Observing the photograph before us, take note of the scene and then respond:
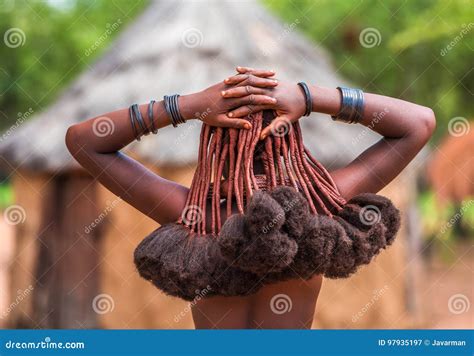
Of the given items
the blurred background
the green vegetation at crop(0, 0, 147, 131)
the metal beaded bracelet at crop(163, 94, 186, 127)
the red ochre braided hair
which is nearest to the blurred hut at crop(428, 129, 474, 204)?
the blurred background

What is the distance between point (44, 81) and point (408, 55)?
5494 mm

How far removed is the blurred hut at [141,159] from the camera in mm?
5629

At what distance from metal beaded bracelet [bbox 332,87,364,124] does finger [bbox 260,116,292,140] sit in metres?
0.13

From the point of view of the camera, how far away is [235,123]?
5.82 feet

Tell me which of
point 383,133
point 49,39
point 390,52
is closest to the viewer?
point 383,133

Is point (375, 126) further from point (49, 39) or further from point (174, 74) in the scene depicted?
point (49, 39)

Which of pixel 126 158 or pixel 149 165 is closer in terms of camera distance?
pixel 126 158

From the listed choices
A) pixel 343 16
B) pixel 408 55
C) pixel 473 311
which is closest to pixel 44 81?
pixel 343 16

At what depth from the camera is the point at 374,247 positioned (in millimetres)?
1802

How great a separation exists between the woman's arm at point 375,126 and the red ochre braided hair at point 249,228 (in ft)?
0.15

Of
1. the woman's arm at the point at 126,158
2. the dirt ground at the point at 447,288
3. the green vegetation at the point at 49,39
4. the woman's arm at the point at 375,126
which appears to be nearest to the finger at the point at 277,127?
the woman's arm at the point at 375,126

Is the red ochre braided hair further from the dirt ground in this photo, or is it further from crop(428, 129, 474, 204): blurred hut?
crop(428, 129, 474, 204): blurred hut

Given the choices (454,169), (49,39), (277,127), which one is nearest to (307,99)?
(277,127)

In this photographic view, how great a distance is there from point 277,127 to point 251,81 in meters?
0.13
